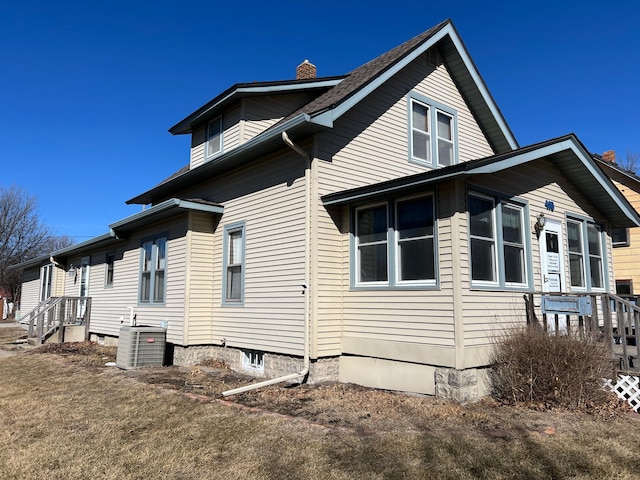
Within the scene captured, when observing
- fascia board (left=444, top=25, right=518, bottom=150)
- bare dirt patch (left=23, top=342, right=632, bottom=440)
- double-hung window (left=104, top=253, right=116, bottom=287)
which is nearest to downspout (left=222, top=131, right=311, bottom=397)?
bare dirt patch (left=23, top=342, right=632, bottom=440)

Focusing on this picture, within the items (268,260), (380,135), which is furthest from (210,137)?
(380,135)

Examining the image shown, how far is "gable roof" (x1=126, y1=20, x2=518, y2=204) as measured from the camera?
8.79 meters

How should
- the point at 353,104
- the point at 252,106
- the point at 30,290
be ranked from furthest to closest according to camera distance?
the point at 30,290 → the point at 252,106 → the point at 353,104

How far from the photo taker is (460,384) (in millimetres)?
7051

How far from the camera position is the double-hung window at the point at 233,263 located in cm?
1040

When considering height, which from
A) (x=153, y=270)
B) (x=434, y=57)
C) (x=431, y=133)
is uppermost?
(x=434, y=57)

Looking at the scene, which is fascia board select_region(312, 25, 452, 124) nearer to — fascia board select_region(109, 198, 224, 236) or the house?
the house

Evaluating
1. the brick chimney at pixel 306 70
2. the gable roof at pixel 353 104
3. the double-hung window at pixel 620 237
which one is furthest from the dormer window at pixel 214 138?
the double-hung window at pixel 620 237

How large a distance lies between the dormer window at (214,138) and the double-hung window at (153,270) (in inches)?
99.7

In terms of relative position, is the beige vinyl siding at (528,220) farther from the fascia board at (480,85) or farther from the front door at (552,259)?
the fascia board at (480,85)

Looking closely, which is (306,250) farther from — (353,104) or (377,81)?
(377,81)

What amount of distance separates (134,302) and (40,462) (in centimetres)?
887

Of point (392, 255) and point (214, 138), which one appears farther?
point (214, 138)

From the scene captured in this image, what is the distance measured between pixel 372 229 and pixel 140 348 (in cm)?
580
